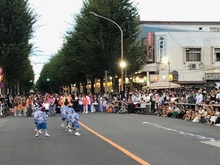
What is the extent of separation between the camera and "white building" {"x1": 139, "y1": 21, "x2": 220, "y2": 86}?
2064 inches

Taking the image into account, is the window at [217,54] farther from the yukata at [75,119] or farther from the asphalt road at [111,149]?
the yukata at [75,119]

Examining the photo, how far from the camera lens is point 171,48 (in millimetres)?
53594

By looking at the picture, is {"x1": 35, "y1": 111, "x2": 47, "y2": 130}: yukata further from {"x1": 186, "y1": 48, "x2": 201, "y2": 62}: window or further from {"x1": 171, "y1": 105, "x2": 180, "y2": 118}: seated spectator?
{"x1": 186, "y1": 48, "x2": 201, "y2": 62}: window

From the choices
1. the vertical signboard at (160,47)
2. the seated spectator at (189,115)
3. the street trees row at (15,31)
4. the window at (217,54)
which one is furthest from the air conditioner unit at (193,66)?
the seated spectator at (189,115)

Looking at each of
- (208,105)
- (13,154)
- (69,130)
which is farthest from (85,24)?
(13,154)

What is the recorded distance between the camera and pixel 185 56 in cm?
5397

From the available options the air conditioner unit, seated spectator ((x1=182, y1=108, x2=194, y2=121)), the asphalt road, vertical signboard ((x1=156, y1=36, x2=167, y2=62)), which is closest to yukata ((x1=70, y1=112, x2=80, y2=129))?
the asphalt road

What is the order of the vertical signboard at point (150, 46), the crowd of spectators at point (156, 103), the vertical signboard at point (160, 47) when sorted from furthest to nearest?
the vertical signboard at point (160, 47), the vertical signboard at point (150, 46), the crowd of spectators at point (156, 103)

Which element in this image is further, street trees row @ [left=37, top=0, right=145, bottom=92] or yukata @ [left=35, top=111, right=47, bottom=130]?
street trees row @ [left=37, top=0, right=145, bottom=92]

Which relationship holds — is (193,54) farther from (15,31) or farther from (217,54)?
(15,31)

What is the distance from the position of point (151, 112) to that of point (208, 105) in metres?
9.92

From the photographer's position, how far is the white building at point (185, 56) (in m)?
52.4

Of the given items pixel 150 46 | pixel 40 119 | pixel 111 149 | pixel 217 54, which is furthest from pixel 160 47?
pixel 111 149

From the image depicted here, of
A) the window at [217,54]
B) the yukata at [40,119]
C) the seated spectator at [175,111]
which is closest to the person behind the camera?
the yukata at [40,119]
